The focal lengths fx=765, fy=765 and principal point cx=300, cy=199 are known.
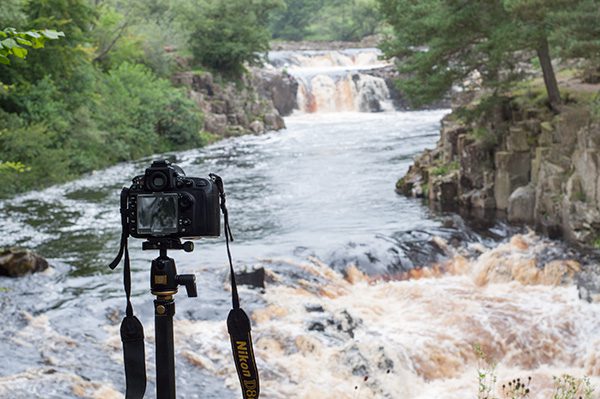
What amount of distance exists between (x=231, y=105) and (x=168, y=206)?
29981 millimetres

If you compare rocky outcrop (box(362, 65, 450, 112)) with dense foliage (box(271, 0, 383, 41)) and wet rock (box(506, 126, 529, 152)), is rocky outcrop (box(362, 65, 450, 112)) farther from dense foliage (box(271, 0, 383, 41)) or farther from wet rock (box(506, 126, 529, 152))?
wet rock (box(506, 126, 529, 152))

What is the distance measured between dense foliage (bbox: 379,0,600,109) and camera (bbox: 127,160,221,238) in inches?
348

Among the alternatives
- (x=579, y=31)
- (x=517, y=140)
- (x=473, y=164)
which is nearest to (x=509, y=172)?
(x=517, y=140)

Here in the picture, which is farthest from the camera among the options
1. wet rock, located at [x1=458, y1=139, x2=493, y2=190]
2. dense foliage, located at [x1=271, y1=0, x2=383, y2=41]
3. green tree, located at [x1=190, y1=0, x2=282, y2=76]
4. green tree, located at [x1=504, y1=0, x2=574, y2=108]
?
dense foliage, located at [x1=271, y1=0, x2=383, y2=41]

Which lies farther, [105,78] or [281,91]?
[281,91]

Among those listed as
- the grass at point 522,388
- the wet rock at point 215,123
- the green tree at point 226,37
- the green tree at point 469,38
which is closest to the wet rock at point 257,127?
the wet rock at point 215,123

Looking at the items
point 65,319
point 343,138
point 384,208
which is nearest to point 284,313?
point 65,319

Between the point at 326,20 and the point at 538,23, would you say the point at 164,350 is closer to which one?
the point at 538,23

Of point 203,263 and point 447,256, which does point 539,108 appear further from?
point 203,263

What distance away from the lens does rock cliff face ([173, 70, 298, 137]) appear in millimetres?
30656

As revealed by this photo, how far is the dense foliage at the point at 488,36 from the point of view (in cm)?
1076

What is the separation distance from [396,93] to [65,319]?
30533mm

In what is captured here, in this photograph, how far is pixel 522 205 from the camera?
12906 mm

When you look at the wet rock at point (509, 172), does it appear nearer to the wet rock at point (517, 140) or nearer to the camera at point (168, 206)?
the wet rock at point (517, 140)
